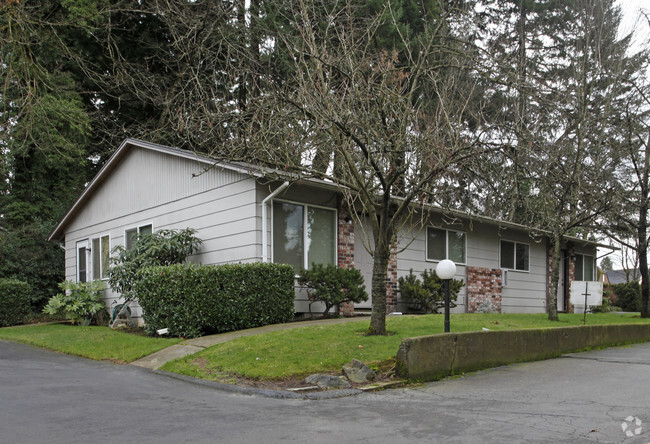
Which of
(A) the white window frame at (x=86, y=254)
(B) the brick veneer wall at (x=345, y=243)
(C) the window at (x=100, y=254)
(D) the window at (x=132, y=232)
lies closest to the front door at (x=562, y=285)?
(B) the brick veneer wall at (x=345, y=243)

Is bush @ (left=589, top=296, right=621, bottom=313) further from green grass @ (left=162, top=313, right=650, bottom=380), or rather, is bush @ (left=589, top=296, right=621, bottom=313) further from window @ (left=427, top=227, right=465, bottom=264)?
green grass @ (left=162, top=313, right=650, bottom=380)

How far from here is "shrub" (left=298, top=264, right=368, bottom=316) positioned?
12.4m

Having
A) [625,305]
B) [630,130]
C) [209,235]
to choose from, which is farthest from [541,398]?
[625,305]

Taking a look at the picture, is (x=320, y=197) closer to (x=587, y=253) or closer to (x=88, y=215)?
(x=88, y=215)

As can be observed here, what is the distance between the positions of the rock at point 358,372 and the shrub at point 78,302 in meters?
10.2

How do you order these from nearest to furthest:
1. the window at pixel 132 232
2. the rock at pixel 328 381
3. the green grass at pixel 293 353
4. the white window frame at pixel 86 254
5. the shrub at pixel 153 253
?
the rock at pixel 328 381 < the green grass at pixel 293 353 < the shrub at pixel 153 253 < the window at pixel 132 232 < the white window frame at pixel 86 254

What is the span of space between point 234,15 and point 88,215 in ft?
26.0

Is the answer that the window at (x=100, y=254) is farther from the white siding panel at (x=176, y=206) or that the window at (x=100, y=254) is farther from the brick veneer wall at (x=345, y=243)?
the brick veneer wall at (x=345, y=243)

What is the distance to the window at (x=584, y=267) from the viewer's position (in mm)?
23219

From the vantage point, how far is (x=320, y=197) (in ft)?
44.3

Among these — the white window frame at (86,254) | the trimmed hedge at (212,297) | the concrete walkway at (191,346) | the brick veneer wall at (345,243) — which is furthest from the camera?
the white window frame at (86,254)

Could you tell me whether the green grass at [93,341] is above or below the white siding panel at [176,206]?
below

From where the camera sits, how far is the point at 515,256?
19.8 meters

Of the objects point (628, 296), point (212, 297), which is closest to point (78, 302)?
point (212, 297)
